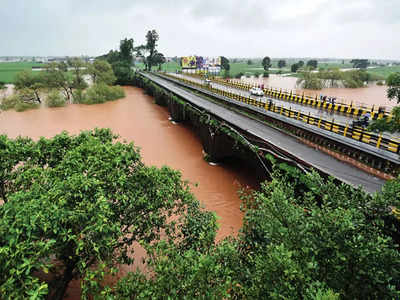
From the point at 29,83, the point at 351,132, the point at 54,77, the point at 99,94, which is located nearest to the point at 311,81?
the point at 351,132

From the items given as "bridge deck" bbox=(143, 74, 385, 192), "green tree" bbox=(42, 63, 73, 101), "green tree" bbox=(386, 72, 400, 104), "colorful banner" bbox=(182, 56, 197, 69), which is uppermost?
"colorful banner" bbox=(182, 56, 197, 69)

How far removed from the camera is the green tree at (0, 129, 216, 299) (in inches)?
168

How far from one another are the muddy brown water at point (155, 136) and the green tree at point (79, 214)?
231cm

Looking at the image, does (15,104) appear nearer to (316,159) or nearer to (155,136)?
(155,136)

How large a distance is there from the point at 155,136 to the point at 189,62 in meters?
56.6

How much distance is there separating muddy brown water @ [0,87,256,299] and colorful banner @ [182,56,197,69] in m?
33.8

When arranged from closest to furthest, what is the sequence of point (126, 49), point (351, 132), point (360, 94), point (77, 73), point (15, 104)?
point (351, 132), point (15, 104), point (77, 73), point (360, 94), point (126, 49)

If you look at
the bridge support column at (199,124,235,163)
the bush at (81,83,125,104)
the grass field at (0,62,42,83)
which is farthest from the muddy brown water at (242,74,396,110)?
the grass field at (0,62,42,83)

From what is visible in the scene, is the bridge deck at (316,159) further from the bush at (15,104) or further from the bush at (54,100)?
the bush at (15,104)

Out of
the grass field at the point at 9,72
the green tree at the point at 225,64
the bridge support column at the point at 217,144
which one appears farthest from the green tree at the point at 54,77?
the green tree at the point at 225,64

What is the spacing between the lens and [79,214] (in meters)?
4.90

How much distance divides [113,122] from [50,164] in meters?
25.4

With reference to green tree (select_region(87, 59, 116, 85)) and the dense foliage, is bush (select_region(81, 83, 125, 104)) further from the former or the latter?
the dense foliage

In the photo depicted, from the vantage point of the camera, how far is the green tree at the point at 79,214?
14.0 ft
